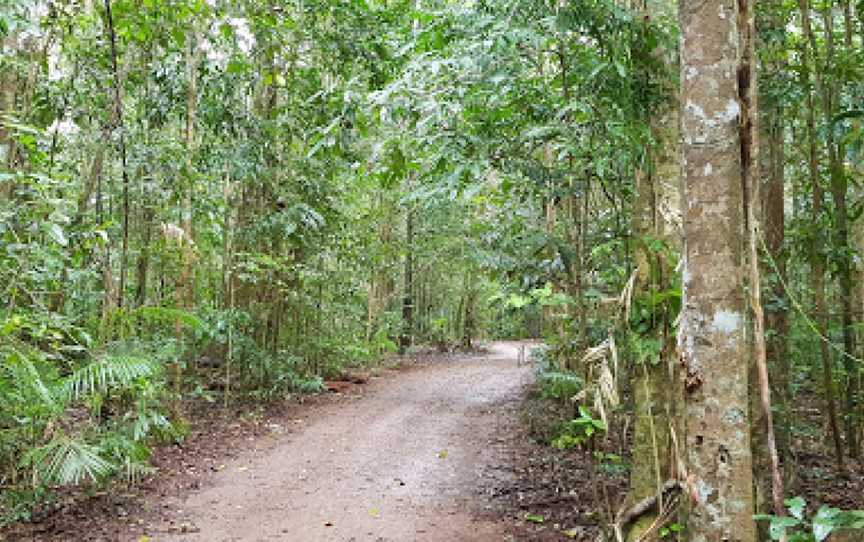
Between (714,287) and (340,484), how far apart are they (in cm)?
565

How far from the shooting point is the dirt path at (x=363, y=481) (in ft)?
18.9

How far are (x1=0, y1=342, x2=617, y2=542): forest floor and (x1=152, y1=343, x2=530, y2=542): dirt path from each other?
2cm

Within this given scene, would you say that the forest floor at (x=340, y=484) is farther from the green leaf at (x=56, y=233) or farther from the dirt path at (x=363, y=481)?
the green leaf at (x=56, y=233)

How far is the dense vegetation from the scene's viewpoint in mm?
4594

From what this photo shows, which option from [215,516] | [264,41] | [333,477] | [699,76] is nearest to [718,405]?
[699,76]

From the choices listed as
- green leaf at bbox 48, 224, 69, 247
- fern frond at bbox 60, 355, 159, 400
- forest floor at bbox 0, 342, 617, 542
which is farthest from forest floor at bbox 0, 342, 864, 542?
green leaf at bbox 48, 224, 69, 247

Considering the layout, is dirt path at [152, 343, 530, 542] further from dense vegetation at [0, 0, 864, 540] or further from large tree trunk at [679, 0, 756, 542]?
large tree trunk at [679, 0, 756, 542]

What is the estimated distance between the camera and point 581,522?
229 inches

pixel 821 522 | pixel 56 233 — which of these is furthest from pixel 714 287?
pixel 56 233

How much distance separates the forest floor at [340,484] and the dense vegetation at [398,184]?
501 millimetres

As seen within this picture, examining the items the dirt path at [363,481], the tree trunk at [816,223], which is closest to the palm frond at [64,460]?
the dirt path at [363,481]

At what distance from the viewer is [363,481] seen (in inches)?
287

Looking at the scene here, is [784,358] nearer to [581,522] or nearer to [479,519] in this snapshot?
[581,522]

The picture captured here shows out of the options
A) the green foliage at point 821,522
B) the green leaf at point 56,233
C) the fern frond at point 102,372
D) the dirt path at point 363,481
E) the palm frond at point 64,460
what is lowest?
the dirt path at point 363,481
